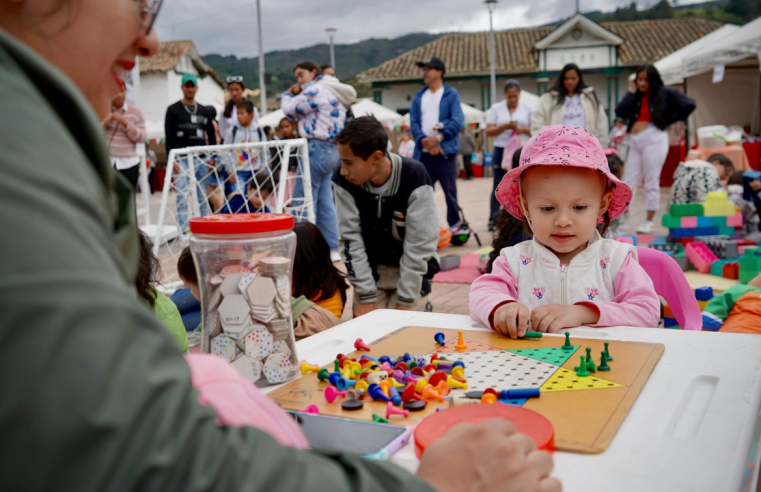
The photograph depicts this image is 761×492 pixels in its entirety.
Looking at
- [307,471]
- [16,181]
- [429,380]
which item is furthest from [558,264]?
[16,181]

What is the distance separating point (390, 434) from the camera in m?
1.04

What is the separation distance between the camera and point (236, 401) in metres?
0.66

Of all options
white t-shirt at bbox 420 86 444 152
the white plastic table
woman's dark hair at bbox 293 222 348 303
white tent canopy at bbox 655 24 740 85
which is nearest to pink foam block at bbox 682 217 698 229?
white t-shirt at bbox 420 86 444 152

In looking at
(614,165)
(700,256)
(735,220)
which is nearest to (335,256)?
(614,165)

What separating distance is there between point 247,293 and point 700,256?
556cm

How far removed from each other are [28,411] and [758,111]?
17.1 m

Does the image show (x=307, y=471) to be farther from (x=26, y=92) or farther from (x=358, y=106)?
(x=358, y=106)

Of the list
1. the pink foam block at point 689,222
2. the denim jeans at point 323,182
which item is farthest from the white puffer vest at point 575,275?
the pink foam block at point 689,222

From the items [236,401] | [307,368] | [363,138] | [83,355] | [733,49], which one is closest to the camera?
[83,355]

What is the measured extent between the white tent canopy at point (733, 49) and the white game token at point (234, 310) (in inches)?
411

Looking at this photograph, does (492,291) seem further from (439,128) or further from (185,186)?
(439,128)

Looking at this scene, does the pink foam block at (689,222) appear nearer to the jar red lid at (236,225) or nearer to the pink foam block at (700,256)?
the pink foam block at (700,256)

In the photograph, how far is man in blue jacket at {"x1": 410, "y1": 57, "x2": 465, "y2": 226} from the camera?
7449 millimetres

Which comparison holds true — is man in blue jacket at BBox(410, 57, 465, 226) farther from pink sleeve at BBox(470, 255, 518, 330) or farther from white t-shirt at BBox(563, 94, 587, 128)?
pink sleeve at BBox(470, 255, 518, 330)
